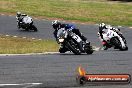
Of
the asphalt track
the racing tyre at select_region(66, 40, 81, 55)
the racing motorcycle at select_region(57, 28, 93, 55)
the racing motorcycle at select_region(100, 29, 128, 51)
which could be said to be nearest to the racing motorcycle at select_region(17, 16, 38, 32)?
the racing motorcycle at select_region(100, 29, 128, 51)

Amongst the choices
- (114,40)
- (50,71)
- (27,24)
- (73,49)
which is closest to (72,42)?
(73,49)

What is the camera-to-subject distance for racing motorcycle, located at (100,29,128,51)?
22.5 m

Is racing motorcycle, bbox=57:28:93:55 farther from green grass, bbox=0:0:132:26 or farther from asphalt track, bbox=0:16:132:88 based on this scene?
green grass, bbox=0:0:132:26

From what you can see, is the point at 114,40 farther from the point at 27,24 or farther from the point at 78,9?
the point at 78,9

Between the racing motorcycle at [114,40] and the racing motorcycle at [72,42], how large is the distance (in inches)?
126

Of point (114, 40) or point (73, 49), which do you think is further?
point (114, 40)

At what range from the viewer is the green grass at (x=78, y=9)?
40375 millimetres

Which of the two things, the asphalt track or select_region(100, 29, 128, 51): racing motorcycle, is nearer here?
the asphalt track

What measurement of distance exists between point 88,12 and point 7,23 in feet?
28.3

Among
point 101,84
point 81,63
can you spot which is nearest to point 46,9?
point 81,63

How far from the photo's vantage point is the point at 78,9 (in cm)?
4516

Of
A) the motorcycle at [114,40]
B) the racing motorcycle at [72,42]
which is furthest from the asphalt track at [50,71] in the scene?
the motorcycle at [114,40]

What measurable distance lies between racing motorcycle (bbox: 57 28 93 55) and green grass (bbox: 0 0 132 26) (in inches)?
730

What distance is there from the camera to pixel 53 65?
14.4m
